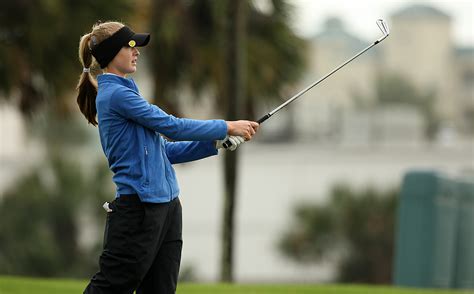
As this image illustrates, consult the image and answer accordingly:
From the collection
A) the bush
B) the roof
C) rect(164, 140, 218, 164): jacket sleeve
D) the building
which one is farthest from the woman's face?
the roof

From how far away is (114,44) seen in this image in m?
6.10

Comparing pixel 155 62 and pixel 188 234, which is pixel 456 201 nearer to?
pixel 155 62

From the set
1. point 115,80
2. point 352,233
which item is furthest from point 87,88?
point 352,233

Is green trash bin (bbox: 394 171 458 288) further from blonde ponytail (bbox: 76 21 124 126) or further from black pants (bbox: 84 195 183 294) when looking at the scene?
black pants (bbox: 84 195 183 294)

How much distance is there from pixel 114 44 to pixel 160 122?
16.7 inches

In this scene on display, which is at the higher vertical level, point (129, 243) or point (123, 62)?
point (123, 62)

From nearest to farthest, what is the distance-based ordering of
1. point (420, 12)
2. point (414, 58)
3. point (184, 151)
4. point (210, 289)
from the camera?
point (184, 151) → point (210, 289) → point (420, 12) → point (414, 58)

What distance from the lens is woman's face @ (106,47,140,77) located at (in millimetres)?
6128

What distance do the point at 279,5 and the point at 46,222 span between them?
12574 millimetres

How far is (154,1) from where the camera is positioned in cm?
2012

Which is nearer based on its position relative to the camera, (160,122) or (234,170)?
(160,122)

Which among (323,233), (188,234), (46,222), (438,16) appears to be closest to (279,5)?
(46,222)

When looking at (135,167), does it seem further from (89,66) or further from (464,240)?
(464,240)

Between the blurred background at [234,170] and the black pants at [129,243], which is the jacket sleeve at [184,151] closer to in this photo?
the black pants at [129,243]
